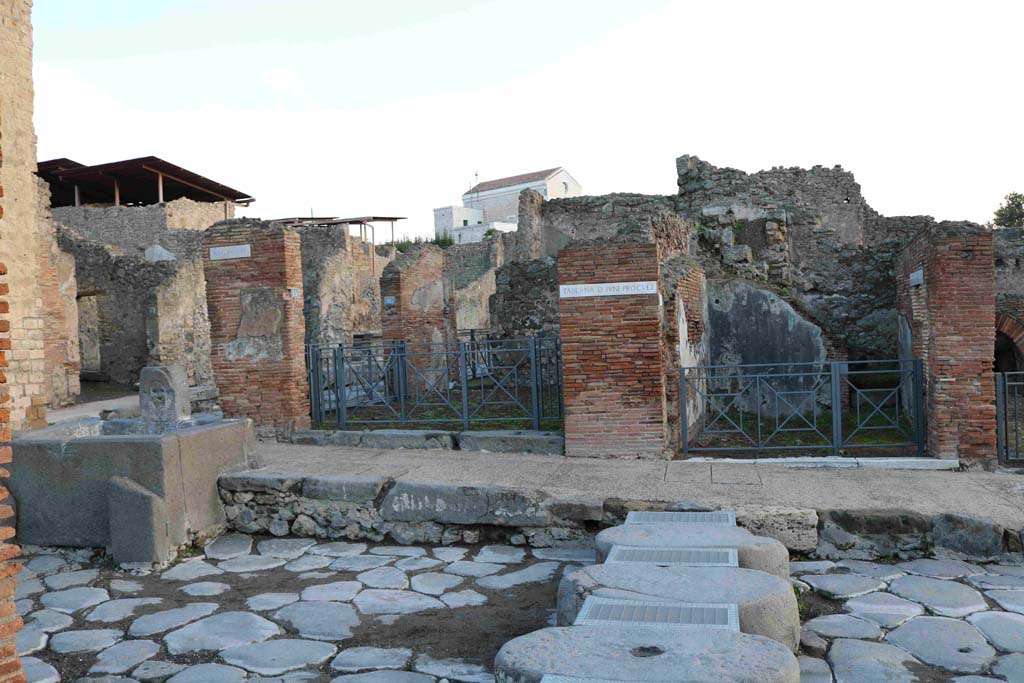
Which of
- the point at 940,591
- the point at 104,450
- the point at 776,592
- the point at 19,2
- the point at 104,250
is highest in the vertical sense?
the point at 19,2

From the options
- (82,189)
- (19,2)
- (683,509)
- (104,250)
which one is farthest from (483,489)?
(82,189)

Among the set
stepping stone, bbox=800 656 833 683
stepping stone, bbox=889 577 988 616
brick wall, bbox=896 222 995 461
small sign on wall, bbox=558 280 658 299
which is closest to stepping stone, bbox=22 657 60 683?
stepping stone, bbox=800 656 833 683

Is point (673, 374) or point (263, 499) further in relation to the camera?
point (673, 374)

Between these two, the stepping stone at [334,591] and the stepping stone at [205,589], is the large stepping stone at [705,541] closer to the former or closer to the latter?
the stepping stone at [334,591]

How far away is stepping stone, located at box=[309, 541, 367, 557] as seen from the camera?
5.58 m

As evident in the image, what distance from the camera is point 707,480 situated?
20.0ft

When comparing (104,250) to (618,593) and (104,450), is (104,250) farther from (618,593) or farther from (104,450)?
(618,593)

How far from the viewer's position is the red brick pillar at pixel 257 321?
8.73 m

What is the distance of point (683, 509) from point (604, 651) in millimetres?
2565

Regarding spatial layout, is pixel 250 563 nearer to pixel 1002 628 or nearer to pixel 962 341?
pixel 1002 628

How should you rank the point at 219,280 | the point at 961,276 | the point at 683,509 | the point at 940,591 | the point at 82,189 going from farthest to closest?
the point at 82,189, the point at 219,280, the point at 961,276, the point at 683,509, the point at 940,591

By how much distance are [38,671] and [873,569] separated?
4.51 metres

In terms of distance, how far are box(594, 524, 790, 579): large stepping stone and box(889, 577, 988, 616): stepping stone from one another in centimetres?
68

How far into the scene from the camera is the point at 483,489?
561 cm
